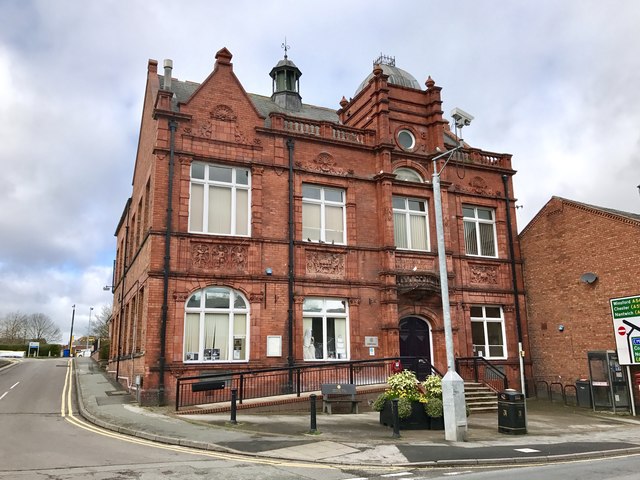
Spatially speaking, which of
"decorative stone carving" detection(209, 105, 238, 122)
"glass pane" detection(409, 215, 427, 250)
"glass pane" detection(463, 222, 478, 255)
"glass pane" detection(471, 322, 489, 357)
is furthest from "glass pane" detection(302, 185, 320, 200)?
"glass pane" detection(471, 322, 489, 357)

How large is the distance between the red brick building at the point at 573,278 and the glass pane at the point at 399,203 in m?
6.17

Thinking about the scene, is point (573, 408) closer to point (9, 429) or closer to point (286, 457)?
point (286, 457)

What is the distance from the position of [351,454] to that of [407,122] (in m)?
16.5

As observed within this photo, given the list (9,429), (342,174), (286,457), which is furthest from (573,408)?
(9,429)

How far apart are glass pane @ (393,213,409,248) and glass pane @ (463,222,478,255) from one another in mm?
3158

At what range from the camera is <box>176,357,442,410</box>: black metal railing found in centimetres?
1658

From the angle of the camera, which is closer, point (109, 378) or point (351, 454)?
point (351, 454)

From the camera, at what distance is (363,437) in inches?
483

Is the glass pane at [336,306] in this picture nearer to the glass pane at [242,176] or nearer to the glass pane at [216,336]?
the glass pane at [216,336]

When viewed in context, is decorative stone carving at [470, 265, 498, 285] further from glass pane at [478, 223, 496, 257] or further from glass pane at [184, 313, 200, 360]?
glass pane at [184, 313, 200, 360]

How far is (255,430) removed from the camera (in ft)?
42.1

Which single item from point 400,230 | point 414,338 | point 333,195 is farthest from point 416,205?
point 414,338

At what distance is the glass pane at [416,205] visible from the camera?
2288 cm

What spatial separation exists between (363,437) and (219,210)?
10210mm
